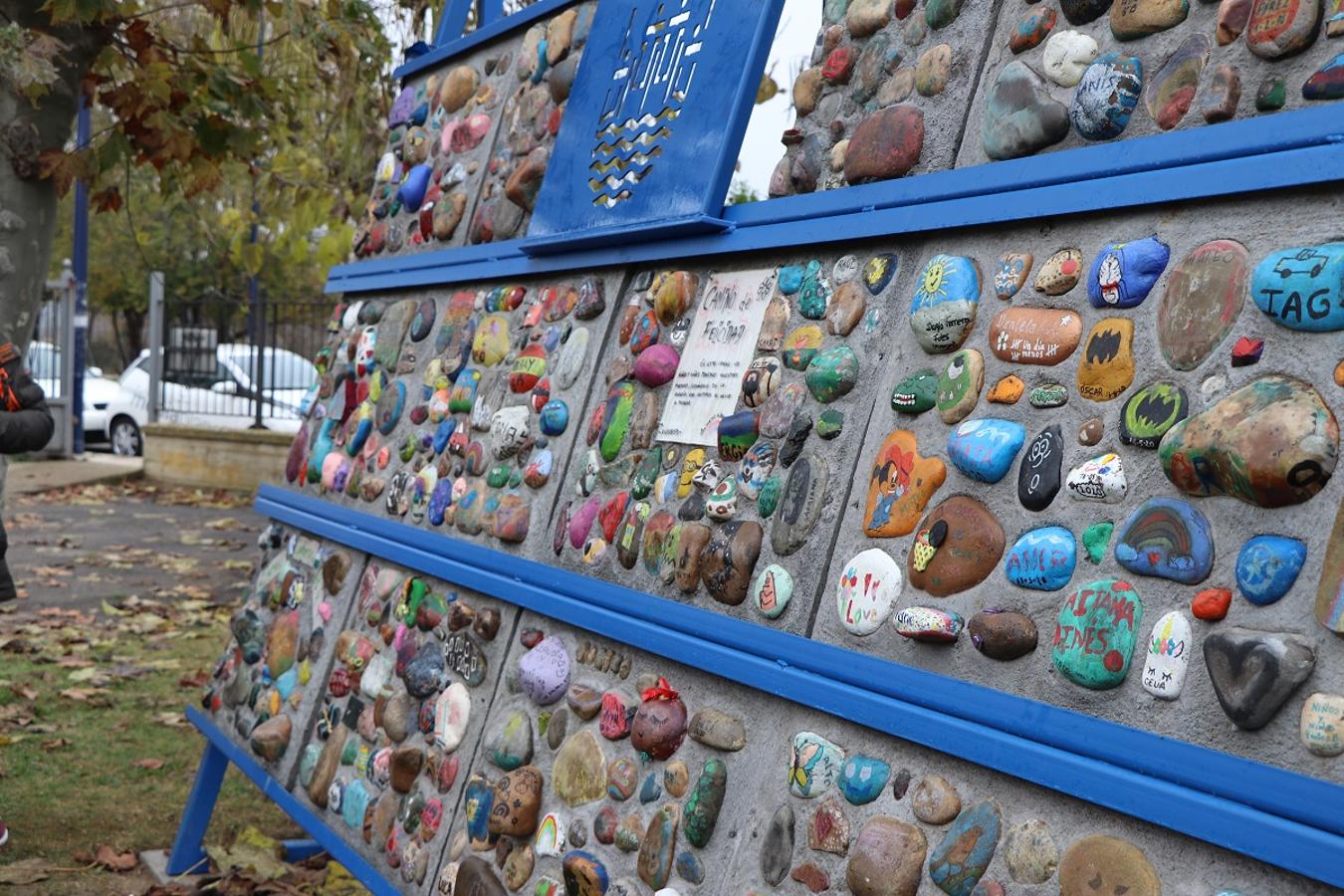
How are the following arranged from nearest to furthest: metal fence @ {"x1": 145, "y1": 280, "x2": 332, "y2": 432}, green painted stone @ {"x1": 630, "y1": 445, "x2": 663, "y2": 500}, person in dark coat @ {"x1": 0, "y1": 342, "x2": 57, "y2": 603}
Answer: green painted stone @ {"x1": 630, "y1": 445, "x2": 663, "y2": 500}, person in dark coat @ {"x1": 0, "y1": 342, "x2": 57, "y2": 603}, metal fence @ {"x1": 145, "y1": 280, "x2": 332, "y2": 432}

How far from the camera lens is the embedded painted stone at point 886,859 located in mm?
1526

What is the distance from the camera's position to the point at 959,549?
5.27 ft

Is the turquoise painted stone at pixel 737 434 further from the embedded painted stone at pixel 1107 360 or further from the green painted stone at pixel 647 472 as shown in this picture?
the embedded painted stone at pixel 1107 360

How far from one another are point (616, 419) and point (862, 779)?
88cm

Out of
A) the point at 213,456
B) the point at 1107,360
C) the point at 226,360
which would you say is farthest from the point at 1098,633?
the point at 226,360

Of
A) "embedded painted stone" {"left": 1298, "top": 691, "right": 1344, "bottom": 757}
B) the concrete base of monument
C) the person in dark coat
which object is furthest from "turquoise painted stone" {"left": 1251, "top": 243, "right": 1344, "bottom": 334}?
the concrete base of monument

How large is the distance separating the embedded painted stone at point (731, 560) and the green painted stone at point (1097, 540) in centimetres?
54

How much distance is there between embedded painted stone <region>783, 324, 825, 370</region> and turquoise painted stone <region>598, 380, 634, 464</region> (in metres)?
0.39

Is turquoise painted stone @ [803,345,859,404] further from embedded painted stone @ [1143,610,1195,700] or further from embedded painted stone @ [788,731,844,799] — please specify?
embedded painted stone @ [1143,610,1195,700]

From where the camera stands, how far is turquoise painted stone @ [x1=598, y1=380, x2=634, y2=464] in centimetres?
231

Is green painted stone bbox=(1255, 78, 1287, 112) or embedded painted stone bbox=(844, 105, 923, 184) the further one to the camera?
embedded painted stone bbox=(844, 105, 923, 184)

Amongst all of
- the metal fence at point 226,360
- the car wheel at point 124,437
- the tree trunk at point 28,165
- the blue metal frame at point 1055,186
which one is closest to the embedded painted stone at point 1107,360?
the blue metal frame at point 1055,186

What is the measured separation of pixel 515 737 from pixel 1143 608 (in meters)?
1.17

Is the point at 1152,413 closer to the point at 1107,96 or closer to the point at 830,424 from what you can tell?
the point at 1107,96
